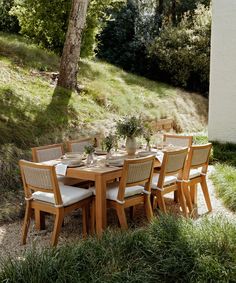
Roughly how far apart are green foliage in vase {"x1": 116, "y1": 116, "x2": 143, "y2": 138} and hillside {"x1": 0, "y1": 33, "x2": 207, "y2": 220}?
182 cm

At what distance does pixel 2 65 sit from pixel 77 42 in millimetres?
1743

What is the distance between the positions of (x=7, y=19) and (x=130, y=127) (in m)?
9.71

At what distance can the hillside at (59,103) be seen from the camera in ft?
22.3

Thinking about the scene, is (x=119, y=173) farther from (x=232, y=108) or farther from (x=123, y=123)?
(x=232, y=108)

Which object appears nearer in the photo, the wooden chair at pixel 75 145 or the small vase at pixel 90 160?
the small vase at pixel 90 160

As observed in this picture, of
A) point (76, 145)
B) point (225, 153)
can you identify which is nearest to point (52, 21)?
point (225, 153)

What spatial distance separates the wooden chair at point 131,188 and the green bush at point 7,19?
10164 mm

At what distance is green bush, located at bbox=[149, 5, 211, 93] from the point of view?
13.1 meters

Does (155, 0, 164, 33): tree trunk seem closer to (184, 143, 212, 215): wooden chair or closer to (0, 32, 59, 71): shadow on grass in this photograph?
(0, 32, 59, 71): shadow on grass

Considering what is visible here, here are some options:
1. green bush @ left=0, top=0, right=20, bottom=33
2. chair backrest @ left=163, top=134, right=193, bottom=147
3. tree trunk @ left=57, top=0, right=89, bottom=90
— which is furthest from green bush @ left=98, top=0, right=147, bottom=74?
chair backrest @ left=163, top=134, right=193, bottom=147

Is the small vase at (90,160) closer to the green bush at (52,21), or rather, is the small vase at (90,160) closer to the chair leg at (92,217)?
the chair leg at (92,217)

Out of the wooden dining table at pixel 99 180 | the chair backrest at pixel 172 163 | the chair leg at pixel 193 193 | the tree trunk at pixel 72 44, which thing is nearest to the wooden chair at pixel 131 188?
the wooden dining table at pixel 99 180

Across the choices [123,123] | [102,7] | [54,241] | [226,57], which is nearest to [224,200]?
[123,123]

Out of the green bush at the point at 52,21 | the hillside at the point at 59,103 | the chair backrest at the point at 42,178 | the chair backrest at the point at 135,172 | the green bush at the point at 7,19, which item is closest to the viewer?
the chair backrest at the point at 42,178
